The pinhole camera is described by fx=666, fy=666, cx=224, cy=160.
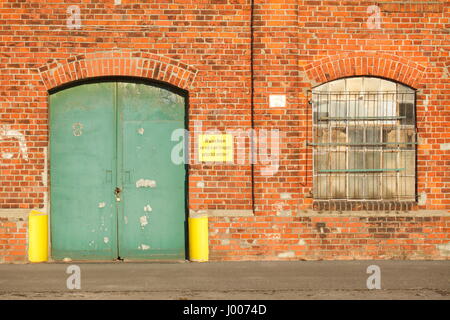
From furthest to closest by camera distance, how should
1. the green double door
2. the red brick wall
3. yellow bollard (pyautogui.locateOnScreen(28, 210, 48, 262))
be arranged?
1. the green double door
2. the red brick wall
3. yellow bollard (pyautogui.locateOnScreen(28, 210, 48, 262))

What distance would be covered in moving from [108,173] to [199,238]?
5.52 ft

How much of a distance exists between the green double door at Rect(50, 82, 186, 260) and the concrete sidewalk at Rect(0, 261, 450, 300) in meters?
0.46

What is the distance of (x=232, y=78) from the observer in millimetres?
9883

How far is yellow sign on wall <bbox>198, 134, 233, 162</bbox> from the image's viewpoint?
9836mm

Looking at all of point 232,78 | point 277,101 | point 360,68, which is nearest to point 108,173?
point 232,78

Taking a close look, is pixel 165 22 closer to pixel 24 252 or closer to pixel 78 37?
pixel 78 37

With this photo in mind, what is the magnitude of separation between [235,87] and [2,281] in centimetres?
422

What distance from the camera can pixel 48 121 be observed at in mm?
9875

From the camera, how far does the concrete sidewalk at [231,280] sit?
295 inches

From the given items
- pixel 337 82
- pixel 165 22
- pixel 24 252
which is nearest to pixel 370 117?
pixel 337 82

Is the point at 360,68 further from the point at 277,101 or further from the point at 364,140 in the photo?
the point at 277,101

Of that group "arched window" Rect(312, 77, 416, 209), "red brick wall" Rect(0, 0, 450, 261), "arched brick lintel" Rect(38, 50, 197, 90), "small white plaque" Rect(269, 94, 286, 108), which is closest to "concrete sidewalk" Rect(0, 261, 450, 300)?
"red brick wall" Rect(0, 0, 450, 261)

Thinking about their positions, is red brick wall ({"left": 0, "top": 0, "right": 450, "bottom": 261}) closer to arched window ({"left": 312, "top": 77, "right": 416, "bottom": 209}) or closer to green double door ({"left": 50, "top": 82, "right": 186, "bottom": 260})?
arched window ({"left": 312, "top": 77, "right": 416, "bottom": 209})

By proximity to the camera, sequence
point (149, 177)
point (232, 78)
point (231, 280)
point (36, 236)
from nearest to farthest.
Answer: point (231, 280), point (36, 236), point (232, 78), point (149, 177)
